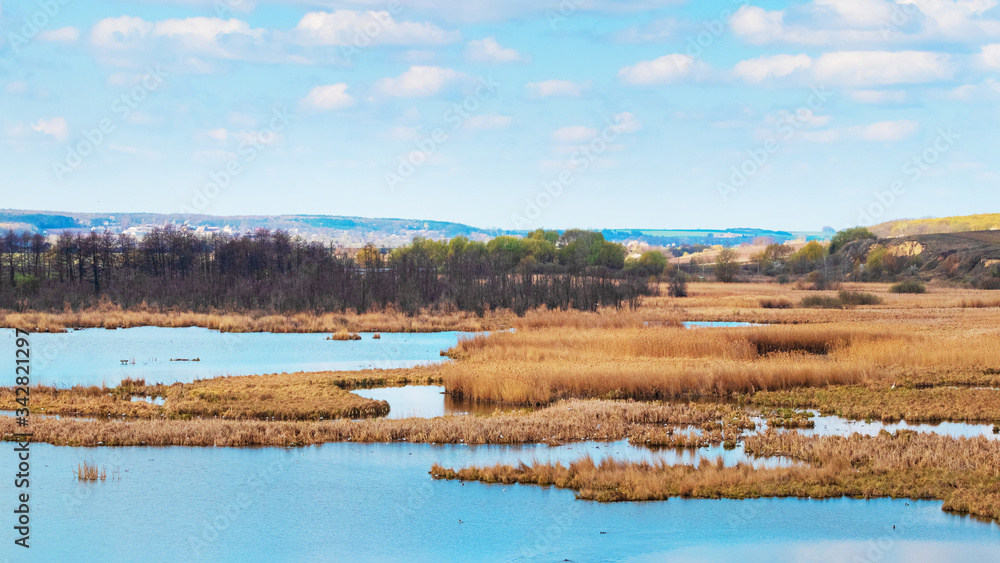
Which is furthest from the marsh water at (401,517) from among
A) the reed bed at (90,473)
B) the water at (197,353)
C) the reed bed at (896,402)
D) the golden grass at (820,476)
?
the water at (197,353)

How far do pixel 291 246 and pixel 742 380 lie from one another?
83.7 m

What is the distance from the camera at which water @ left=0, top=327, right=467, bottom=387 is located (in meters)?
35.3

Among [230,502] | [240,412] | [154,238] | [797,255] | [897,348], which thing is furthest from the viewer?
[797,255]

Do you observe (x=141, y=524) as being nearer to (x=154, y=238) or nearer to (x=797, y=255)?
(x=154, y=238)

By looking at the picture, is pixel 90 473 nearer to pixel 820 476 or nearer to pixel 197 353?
pixel 820 476

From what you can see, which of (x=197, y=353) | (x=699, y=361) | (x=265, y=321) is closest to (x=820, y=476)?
(x=699, y=361)

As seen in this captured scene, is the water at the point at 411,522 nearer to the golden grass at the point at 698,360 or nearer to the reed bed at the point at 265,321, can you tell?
the golden grass at the point at 698,360

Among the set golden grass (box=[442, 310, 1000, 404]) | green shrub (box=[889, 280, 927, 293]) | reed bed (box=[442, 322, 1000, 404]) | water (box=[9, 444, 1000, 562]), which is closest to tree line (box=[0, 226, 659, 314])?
golden grass (box=[442, 310, 1000, 404])

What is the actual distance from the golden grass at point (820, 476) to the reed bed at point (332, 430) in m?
3.20

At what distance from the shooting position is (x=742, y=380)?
30.8m

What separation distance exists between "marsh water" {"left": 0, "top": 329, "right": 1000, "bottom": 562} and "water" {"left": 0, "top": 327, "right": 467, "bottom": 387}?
1321 centimetres

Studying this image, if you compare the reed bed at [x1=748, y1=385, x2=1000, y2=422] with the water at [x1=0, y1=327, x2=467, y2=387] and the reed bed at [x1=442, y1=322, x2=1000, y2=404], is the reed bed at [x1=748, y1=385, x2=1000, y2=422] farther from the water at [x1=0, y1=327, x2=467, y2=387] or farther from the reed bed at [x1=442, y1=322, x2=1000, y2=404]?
the water at [x1=0, y1=327, x2=467, y2=387]

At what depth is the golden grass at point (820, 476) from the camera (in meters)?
17.3

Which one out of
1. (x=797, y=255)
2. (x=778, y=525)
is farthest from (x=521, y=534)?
(x=797, y=255)
